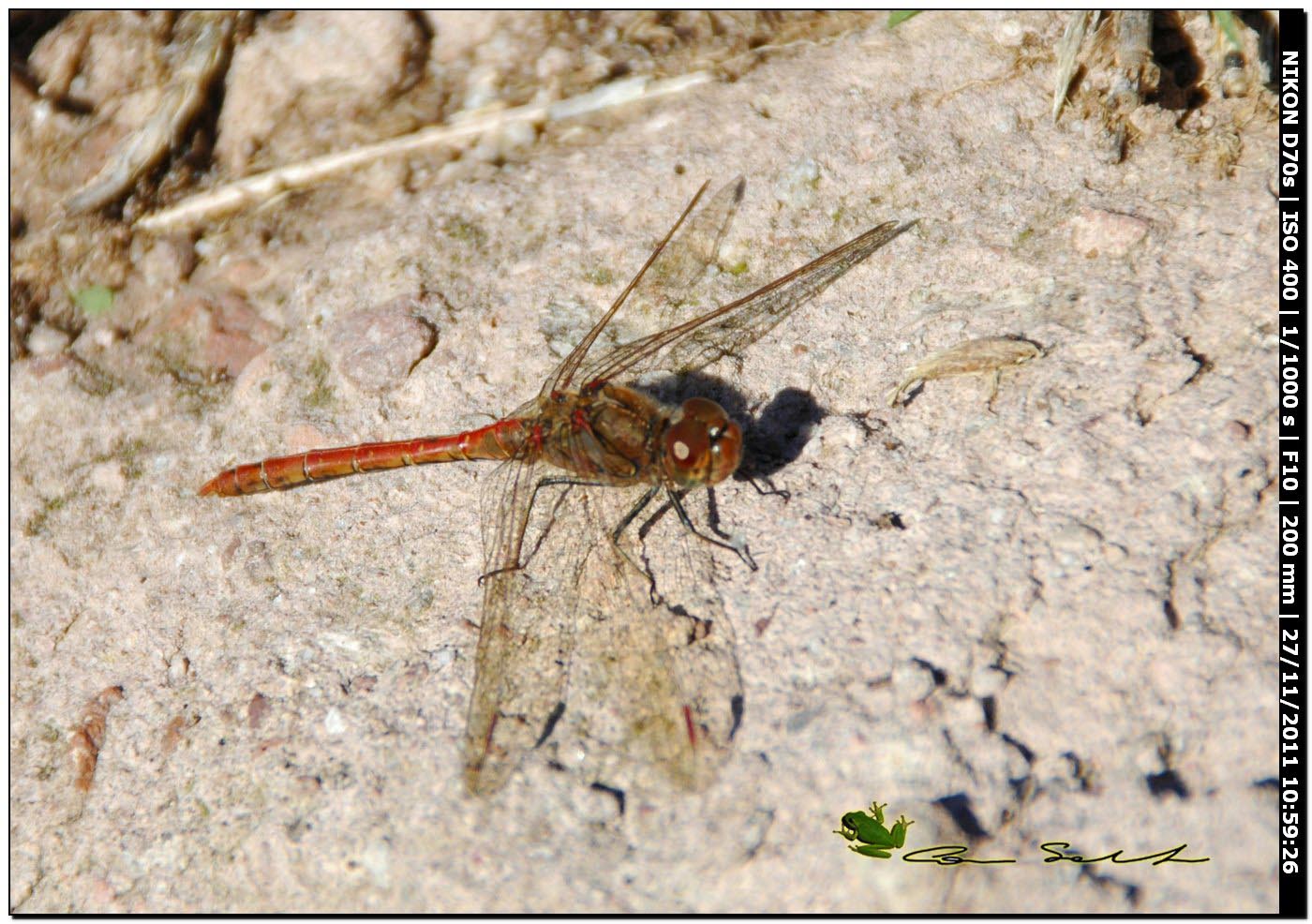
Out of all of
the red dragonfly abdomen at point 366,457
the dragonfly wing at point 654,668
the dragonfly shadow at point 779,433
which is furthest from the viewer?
the red dragonfly abdomen at point 366,457

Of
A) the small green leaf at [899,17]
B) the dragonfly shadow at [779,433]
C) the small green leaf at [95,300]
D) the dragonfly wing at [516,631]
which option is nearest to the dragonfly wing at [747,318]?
the dragonfly shadow at [779,433]

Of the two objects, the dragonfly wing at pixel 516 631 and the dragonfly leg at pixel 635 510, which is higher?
the dragonfly leg at pixel 635 510

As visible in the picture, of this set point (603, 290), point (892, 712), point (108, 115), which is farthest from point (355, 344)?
point (892, 712)

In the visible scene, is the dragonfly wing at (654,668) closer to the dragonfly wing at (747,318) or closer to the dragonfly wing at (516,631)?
the dragonfly wing at (516,631)

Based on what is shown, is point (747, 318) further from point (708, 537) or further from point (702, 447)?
point (708, 537)

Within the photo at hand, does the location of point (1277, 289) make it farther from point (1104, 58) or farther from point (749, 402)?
point (749, 402)

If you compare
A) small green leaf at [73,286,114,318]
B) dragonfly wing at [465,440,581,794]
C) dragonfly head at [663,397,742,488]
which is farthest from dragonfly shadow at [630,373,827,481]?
small green leaf at [73,286,114,318]

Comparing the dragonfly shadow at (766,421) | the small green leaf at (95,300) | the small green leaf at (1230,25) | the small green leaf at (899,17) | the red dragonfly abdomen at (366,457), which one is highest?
the small green leaf at (1230,25)
